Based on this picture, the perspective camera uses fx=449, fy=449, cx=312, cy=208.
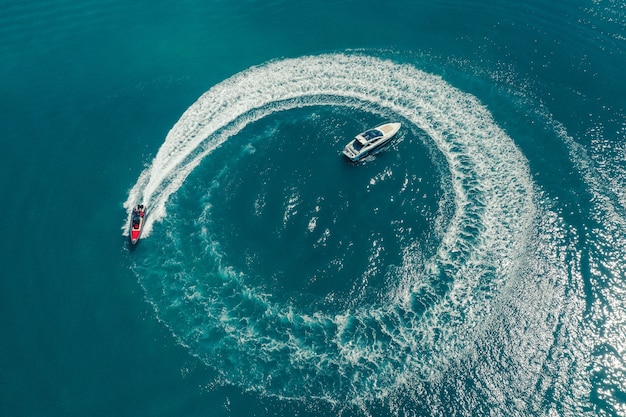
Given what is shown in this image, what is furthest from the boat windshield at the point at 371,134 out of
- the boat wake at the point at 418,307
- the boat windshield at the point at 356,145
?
the boat wake at the point at 418,307

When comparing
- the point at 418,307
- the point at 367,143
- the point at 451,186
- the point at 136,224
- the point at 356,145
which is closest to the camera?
the point at 418,307

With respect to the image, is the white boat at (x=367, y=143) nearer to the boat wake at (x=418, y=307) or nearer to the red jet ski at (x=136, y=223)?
the boat wake at (x=418, y=307)

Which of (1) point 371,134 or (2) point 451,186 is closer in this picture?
(2) point 451,186

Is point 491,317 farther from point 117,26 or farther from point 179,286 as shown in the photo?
point 117,26

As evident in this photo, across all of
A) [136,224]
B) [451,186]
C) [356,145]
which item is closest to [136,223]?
[136,224]

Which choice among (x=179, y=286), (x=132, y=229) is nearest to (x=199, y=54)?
(x=132, y=229)

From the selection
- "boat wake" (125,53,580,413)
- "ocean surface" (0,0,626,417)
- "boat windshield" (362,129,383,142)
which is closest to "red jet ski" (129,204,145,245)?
"ocean surface" (0,0,626,417)

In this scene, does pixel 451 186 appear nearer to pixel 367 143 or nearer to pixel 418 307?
pixel 367 143
